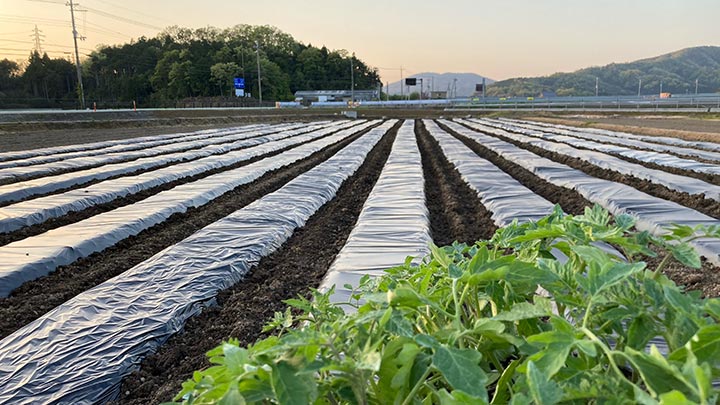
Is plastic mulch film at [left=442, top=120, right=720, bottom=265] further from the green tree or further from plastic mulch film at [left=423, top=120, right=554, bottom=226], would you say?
the green tree

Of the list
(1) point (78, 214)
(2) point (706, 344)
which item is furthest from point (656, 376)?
(1) point (78, 214)

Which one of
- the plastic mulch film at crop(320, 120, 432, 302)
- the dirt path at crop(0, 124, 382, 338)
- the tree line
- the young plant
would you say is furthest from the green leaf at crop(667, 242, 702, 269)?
the tree line

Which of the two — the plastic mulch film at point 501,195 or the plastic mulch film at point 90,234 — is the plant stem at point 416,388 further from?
the plastic mulch film at point 90,234

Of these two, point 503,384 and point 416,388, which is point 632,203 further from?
point 416,388

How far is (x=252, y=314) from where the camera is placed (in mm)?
3639

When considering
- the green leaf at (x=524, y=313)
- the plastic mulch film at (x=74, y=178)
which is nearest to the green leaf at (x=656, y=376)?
the green leaf at (x=524, y=313)

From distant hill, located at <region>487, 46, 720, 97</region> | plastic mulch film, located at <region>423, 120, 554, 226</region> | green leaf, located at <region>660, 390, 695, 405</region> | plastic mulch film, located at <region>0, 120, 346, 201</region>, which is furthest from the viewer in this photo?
distant hill, located at <region>487, 46, 720, 97</region>

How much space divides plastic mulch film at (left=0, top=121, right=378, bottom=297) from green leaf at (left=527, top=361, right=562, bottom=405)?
4694 millimetres

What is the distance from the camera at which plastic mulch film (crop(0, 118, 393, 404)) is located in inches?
107

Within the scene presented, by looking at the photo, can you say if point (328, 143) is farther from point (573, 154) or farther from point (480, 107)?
point (480, 107)

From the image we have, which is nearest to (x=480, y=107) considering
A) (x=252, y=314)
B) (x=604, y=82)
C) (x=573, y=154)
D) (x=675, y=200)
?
(x=573, y=154)

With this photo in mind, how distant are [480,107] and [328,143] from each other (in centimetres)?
3503

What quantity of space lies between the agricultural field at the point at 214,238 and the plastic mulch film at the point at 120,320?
1cm

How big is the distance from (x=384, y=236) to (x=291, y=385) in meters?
4.25
